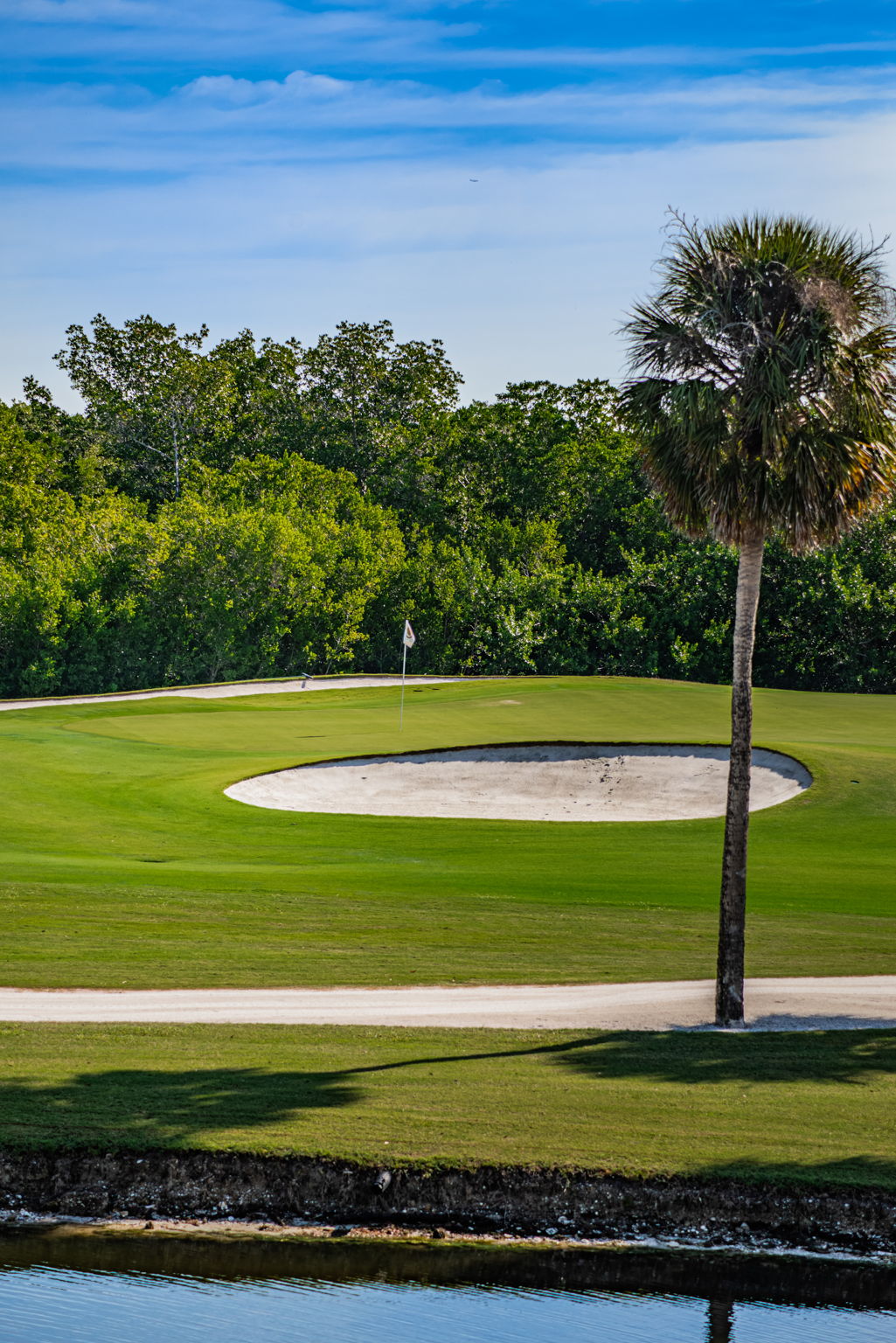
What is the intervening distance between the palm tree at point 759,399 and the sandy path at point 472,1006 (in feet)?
3.33

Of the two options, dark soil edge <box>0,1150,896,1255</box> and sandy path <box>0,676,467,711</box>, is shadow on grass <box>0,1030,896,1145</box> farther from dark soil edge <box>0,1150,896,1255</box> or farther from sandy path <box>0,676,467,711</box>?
sandy path <box>0,676,467,711</box>

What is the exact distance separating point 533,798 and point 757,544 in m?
16.0

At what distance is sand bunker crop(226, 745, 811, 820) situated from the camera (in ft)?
89.8

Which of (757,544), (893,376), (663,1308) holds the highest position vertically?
(893,376)

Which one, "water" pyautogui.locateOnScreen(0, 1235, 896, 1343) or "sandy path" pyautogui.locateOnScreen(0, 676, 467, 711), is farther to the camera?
"sandy path" pyautogui.locateOnScreen(0, 676, 467, 711)

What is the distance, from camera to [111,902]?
57.4 feet

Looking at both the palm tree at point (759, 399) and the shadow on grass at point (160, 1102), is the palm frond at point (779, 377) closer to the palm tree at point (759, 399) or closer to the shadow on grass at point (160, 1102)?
the palm tree at point (759, 399)

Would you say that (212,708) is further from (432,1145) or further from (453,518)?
(453,518)


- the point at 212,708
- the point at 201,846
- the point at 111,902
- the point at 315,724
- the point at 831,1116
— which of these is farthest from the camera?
the point at 212,708

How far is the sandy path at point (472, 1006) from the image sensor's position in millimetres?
13031

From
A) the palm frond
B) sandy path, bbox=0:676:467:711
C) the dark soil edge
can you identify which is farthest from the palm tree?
sandy path, bbox=0:676:467:711

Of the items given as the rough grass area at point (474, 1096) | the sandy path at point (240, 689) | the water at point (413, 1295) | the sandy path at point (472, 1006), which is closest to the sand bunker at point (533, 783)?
the sandy path at point (472, 1006)

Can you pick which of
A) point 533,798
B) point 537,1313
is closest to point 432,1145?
point 537,1313

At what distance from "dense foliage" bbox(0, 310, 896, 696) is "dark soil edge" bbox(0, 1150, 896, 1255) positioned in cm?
5272
